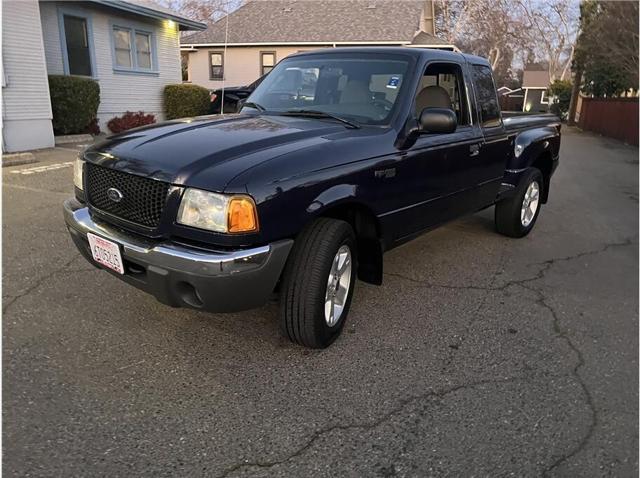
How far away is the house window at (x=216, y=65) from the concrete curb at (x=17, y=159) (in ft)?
58.2

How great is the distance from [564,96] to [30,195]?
134 feet

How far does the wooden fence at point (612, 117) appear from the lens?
837 inches

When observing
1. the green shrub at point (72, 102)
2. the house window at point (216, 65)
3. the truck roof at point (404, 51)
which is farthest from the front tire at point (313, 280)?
the house window at point (216, 65)

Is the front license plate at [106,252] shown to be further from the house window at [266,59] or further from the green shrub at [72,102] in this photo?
the house window at [266,59]

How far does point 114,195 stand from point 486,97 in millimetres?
3612

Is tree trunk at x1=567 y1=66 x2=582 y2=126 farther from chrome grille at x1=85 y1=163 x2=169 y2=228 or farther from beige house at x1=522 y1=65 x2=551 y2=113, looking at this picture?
chrome grille at x1=85 y1=163 x2=169 y2=228

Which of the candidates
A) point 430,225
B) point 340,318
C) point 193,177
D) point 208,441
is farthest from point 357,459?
point 430,225

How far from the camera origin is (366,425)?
2.63 meters

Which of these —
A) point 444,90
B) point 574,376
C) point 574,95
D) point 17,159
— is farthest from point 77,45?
point 574,95

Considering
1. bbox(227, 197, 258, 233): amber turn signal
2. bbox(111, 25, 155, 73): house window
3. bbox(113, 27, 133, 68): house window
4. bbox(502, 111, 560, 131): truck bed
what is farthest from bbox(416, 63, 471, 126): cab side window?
bbox(113, 27, 133, 68): house window

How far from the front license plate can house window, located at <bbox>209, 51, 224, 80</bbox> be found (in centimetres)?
2428

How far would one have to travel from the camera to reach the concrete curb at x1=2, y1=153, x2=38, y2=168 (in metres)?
8.89

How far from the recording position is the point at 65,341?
3.26 m

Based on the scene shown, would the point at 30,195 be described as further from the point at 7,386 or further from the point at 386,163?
the point at 386,163
